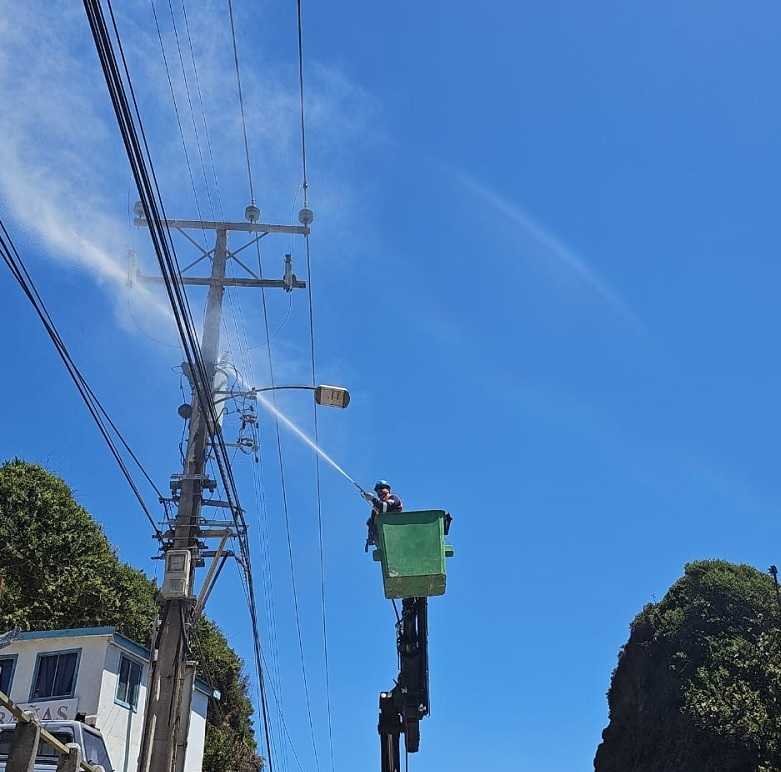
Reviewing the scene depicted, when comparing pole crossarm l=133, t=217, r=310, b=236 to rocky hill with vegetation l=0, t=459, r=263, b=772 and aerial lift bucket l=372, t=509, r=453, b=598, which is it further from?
rocky hill with vegetation l=0, t=459, r=263, b=772

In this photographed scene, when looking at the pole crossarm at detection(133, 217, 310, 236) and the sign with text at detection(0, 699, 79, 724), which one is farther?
the sign with text at detection(0, 699, 79, 724)

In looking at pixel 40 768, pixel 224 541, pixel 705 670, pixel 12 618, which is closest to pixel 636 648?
pixel 705 670

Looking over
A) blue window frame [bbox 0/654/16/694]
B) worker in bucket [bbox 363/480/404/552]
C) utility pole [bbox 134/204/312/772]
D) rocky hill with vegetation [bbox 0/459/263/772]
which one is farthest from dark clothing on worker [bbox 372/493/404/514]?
rocky hill with vegetation [bbox 0/459/263/772]

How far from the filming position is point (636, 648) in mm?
42719

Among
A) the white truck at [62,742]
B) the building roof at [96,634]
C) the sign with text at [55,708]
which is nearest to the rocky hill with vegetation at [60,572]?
the building roof at [96,634]

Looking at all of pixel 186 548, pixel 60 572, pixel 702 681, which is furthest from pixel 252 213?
pixel 702 681

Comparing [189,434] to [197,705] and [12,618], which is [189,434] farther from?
[12,618]

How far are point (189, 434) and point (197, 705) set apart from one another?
12511 mm

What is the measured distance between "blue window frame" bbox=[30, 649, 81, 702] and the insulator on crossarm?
1076 centimetres

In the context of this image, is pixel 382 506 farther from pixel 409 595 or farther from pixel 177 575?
pixel 177 575

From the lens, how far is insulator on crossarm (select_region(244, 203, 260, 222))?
15.5 m

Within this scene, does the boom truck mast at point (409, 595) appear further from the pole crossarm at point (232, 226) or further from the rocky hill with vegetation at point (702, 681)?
the rocky hill with vegetation at point (702, 681)

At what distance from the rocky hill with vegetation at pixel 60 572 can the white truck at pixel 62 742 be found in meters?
18.4

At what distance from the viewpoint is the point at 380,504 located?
11219 millimetres
